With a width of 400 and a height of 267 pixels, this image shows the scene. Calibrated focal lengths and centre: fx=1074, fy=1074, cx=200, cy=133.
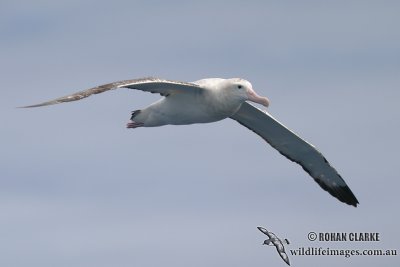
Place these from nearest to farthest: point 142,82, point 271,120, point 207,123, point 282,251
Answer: point 142,82 → point 207,123 → point 271,120 → point 282,251

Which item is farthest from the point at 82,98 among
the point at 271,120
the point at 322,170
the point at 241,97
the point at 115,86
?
the point at 322,170

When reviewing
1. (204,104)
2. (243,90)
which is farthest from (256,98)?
(204,104)

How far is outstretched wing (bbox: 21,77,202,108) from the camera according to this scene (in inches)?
815

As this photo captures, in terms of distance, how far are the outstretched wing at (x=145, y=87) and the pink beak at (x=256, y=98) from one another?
1109 millimetres

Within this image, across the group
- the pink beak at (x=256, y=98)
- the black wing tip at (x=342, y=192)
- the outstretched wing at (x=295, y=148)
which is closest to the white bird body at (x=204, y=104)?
the pink beak at (x=256, y=98)

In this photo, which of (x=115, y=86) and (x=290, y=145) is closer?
(x=115, y=86)

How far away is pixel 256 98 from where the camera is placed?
2342cm

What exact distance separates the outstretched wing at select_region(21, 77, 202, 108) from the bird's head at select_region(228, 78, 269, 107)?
0.72m

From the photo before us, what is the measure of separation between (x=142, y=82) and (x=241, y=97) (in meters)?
2.47

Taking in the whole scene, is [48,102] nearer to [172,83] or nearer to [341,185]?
[172,83]

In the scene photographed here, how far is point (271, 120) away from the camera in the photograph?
26.2m

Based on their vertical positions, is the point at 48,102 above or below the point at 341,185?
below

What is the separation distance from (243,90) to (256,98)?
0.36 metres

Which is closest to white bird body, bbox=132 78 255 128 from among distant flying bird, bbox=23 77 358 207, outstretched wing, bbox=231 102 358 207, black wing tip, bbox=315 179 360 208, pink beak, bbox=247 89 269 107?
distant flying bird, bbox=23 77 358 207
